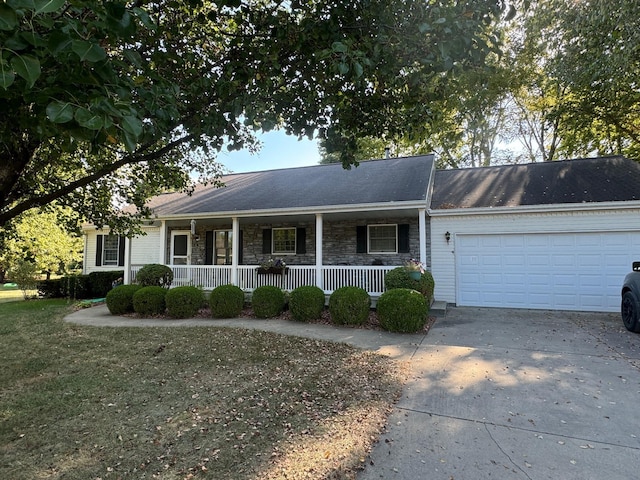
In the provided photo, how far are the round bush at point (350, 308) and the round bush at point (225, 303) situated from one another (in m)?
2.61

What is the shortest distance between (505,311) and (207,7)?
9295 millimetres

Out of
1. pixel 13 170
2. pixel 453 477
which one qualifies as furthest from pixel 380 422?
pixel 13 170

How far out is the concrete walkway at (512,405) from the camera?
8.64 ft

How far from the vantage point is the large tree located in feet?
5.67

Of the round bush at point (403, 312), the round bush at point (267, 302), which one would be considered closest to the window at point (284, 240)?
the round bush at point (267, 302)

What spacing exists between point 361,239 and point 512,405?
24.4 feet

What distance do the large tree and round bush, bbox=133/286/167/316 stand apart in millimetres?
4041

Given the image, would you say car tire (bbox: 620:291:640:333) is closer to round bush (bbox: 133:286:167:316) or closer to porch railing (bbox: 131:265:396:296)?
porch railing (bbox: 131:265:396:296)

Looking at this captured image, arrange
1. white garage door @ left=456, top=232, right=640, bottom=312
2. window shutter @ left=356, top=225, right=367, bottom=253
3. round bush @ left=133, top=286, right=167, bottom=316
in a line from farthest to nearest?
window shutter @ left=356, top=225, right=367, bottom=253, round bush @ left=133, top=286, right=167, bottom=316, white garage door @ left=456, top=232, right=640, bottom=312

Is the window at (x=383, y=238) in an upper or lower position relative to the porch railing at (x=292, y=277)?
upper

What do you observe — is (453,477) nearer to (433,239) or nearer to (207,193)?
(433,239)

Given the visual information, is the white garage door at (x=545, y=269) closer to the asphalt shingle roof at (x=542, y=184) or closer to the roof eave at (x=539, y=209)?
the roof eave at (x=539, y=209)

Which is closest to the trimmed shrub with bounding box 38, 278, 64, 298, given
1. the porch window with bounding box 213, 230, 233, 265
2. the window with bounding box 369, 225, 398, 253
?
the porch window with bounding box 213, 230, 233, 265

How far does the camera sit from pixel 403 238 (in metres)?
10.4
